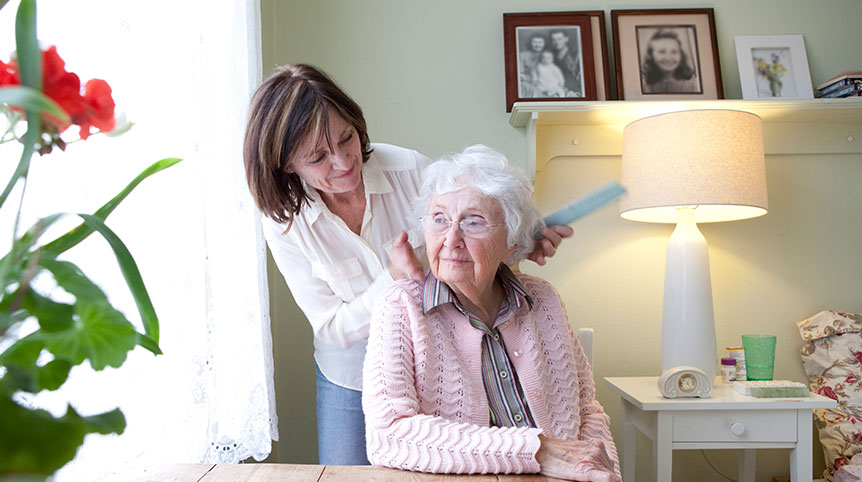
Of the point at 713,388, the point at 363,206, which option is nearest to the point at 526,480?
the point at 363,206

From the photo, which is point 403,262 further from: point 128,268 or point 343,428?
point 128,268

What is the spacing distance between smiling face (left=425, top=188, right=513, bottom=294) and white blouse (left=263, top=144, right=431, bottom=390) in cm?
18

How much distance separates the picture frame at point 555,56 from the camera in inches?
101

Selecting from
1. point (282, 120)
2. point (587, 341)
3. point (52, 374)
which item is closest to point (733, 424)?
point (587, 341)

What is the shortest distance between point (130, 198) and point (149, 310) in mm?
881

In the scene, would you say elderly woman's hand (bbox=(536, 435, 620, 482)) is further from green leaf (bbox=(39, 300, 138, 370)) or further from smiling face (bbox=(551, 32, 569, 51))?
smiling face (bbox=(551, 32, 569, 51))

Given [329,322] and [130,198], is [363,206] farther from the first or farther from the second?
[130,198]

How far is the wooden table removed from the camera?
1.09 m

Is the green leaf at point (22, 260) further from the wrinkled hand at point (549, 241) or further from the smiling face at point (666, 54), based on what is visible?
the smiling face at point (666, 54)

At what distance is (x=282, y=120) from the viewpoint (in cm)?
142

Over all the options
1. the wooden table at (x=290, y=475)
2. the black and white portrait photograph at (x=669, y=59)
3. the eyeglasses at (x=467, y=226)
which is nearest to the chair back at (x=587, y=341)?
the eyeglasses at (x=467, y=226)

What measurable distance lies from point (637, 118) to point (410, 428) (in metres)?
1.73

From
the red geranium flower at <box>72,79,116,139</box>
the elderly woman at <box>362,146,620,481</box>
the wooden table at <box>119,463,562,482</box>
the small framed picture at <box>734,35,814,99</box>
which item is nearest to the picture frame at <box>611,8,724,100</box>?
the small framed picture at <box>734,35,814,99</box>

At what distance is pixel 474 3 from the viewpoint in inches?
104
